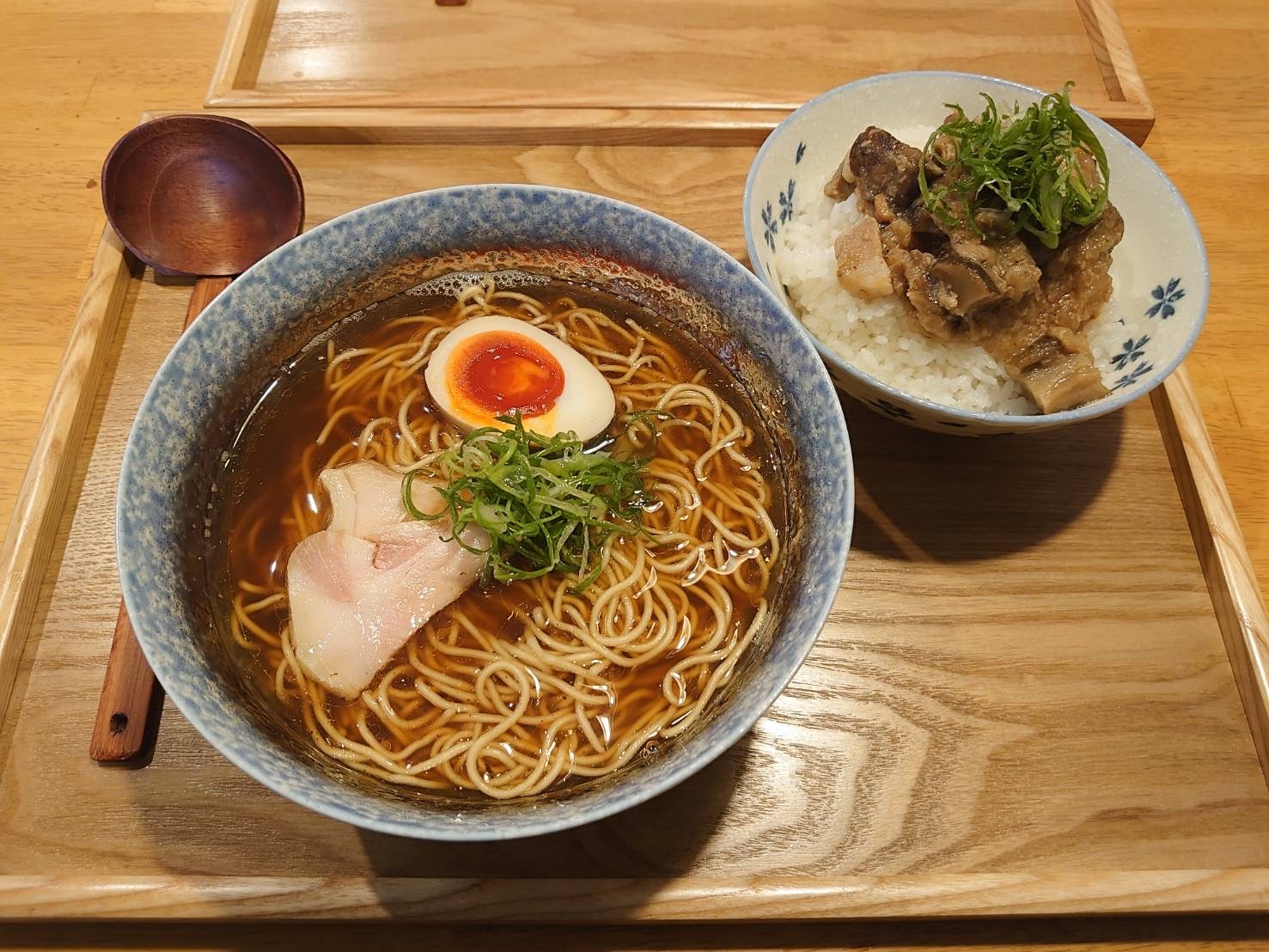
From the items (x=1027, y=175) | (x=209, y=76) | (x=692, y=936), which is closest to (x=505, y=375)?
(x=692, y=936)

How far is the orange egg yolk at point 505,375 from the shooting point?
1.70 meters

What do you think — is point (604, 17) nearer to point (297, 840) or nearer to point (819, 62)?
point (819, 62)

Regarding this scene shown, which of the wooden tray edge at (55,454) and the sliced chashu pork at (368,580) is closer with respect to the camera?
the sliced chashu pork at (368,580)

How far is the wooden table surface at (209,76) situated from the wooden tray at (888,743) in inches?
4.5

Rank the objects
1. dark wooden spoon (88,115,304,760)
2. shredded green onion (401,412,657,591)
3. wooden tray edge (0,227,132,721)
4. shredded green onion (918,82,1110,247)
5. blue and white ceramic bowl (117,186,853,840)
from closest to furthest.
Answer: blue and white ceramic bowl (117,186,853,840) < shredded green onion (401,412,657,591) < wooden tray edge (0,227,132,721) < shredded green onion (918,82,1110,247) < dark wooden spoon (88,115,304,760)

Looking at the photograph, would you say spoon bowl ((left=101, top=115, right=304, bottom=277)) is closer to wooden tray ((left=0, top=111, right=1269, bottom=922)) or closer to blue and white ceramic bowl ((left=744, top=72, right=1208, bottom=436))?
wooden tray ((left=0, top=111, right=1269, bottom=922))

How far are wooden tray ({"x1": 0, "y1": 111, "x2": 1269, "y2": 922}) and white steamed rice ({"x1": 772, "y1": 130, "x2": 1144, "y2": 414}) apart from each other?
4.3 inches

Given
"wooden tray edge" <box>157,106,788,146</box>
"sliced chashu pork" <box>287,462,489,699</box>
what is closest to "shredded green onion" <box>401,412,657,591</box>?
"sliced chashu pork" <box>287,462,489,699</box>

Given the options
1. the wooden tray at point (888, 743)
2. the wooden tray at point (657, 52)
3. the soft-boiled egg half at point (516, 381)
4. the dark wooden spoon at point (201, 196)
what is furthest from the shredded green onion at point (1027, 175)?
the dark wooden spoon at point (201, 196)

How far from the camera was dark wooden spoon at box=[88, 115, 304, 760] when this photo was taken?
6.56ft

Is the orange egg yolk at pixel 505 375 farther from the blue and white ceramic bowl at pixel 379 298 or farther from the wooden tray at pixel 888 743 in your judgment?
the wooden tray at pixel 888 743

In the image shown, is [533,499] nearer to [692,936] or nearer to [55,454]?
[692,936]

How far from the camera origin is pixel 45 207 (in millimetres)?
2250

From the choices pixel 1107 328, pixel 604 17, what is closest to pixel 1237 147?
pixel 1107 328
